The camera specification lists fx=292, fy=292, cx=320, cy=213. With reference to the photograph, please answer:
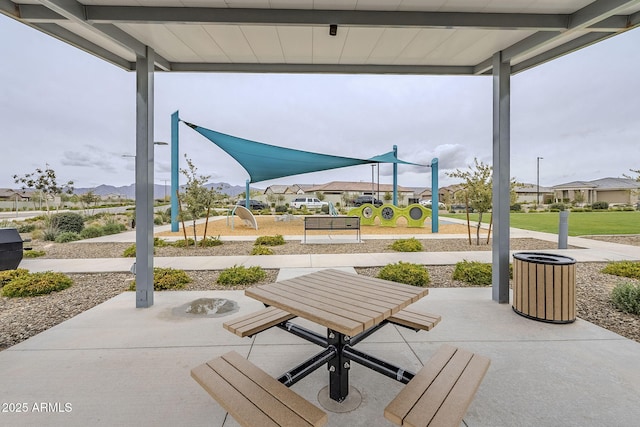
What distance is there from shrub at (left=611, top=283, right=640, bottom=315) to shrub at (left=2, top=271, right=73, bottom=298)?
313 inches

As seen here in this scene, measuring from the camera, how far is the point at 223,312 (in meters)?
3.57

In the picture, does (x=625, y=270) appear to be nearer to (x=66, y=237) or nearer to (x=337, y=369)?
(x=337, y=369)

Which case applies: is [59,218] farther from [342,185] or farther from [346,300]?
[342,185]

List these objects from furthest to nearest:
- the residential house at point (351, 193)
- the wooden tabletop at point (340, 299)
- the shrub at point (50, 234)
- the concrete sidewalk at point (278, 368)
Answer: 1. the residential house at point (351, 193)
2. the shrub at point (50, 234)
3. the concrete sidewalk at point (278, 368)
4. the wooden tabletop at point (340, 299)

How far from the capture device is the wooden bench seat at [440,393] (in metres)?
1.37

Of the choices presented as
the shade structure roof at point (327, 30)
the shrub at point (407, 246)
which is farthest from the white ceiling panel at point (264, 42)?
the shrub at point (407, 246)

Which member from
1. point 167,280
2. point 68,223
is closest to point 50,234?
point 68,223

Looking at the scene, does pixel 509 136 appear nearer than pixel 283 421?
No

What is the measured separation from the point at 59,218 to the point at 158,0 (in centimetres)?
1225

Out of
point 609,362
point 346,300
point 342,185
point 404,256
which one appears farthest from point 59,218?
point 342,185

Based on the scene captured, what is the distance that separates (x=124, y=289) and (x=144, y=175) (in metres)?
2.22

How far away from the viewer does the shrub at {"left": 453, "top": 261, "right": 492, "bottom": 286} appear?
479cm

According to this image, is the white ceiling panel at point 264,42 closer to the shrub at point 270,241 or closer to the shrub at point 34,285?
the shrub at point 34,285

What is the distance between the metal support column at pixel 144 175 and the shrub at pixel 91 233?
9.37 metres
